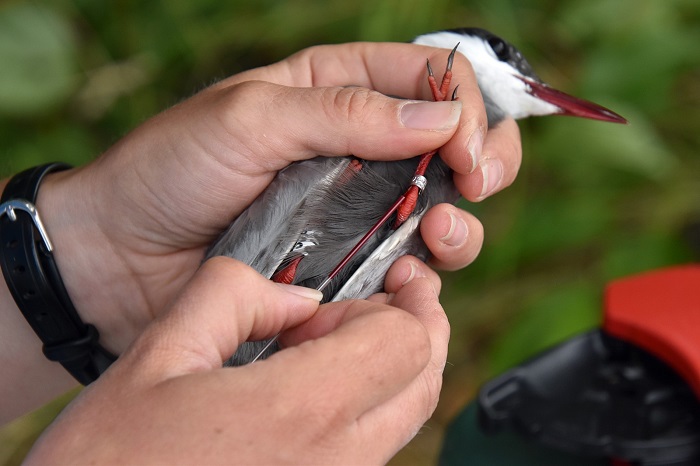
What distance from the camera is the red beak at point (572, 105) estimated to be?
148 cm

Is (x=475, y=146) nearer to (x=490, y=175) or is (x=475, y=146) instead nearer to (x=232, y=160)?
(x=490, y=175)

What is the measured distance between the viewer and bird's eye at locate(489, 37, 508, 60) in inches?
64.3

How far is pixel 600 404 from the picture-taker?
1392 millimetres

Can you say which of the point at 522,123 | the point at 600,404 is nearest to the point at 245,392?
the point at 600,404

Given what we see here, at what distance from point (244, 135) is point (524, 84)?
0.68 m

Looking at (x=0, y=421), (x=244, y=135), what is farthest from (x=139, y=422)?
(x=0, y=421)

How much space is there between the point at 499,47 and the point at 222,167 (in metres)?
0.68

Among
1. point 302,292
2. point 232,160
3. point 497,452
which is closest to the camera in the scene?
point 302,292

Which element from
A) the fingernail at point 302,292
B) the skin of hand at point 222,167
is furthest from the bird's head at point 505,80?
the fingernail at point 302,292

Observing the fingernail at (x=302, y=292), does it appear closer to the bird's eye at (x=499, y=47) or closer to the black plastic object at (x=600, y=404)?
the black plastic object at (x=600, y=404)

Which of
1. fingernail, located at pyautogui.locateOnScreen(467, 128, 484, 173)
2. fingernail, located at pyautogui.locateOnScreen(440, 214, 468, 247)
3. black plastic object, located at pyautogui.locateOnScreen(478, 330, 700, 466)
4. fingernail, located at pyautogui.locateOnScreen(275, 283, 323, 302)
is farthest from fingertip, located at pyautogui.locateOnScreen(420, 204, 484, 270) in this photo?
fingernail, located at pyautogui.locateOnScreen(275, 283, 323, 302)

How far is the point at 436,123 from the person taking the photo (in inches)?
45.9

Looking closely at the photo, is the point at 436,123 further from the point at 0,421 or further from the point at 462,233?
the point at 0,421

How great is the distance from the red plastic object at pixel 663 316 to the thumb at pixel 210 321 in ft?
2.44
